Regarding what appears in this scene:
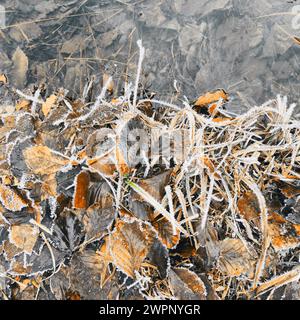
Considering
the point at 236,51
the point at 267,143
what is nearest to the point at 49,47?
the point at 236,51

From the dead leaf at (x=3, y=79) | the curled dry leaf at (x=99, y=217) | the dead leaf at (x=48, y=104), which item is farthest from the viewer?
the dead leaf at (x=3, y=79)

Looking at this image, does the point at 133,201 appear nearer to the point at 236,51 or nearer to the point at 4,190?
the point at 4,190

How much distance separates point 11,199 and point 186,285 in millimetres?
357

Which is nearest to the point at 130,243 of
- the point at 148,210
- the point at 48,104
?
the point at 148,210

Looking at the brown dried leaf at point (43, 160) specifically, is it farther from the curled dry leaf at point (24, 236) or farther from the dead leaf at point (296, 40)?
the dead leaf at point (296, 40)

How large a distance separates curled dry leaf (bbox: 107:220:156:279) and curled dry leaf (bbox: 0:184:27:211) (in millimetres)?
180

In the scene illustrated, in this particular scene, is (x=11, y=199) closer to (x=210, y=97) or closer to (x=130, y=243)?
(x=130, y=243)

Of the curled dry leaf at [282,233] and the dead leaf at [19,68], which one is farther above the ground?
the dead leaf at [19,68]

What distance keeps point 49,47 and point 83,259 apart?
0.54 m

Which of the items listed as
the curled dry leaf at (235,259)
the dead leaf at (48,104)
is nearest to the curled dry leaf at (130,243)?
the curled dry leaf at (235,259)

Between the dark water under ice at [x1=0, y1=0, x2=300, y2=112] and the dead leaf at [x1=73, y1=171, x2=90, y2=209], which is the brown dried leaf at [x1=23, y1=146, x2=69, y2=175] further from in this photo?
the dark water under ice at [x1=0, y1=0, x2=300, y2=112]

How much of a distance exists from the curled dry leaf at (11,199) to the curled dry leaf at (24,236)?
0.12 feet

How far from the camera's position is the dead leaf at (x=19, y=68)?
36.9 inches

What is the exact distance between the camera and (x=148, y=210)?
2.34ft
